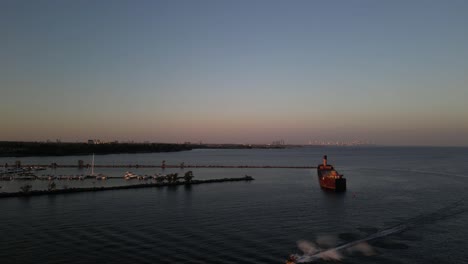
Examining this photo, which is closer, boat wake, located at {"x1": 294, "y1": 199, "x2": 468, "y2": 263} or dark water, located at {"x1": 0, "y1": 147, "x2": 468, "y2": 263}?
boat wake, located at {"x1": 294, "y1": 199, "x2": 468, "y2": 263}

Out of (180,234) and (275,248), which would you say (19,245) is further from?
(275,248)

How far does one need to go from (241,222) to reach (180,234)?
23.3 ft

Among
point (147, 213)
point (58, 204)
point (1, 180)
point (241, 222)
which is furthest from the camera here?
point (1, 180)

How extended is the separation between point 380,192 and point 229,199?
24202mm

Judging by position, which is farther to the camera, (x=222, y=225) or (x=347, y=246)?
(x=222, y=225)

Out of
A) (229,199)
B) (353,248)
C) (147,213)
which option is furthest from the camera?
(229,199)

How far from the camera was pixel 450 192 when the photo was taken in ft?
194

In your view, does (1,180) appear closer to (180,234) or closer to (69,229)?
(69,229)

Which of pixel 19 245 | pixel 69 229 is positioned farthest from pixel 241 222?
pixel 19 245

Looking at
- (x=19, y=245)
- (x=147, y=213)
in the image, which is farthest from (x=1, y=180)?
(x=19, y=245)

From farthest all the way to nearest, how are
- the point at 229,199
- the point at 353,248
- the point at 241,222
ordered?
1. the point at 229,199
2. the point at 241,222
3. the point at 353,248

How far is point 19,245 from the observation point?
94.1 ft

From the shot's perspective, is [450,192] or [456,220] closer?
[456,220]

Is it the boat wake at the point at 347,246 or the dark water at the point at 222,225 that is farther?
the dark water at the point at 222,225
